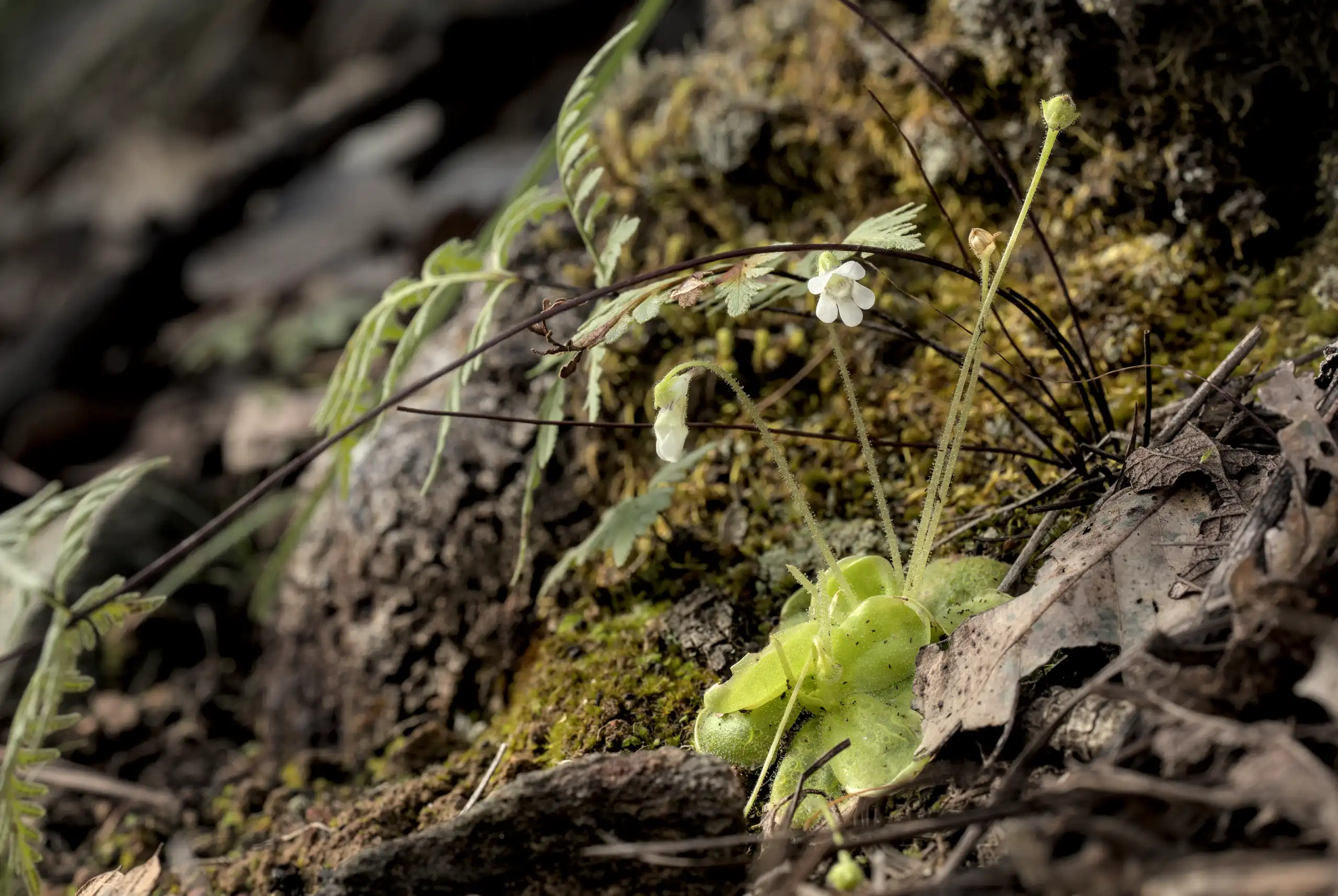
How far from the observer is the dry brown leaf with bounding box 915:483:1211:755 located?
1.54 meters

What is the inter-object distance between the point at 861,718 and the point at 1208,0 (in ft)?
6.89

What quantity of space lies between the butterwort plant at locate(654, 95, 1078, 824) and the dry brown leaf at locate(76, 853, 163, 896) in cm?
114

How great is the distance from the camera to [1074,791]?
116 cm

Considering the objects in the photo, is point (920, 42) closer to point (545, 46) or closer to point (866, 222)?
point (866, 222)

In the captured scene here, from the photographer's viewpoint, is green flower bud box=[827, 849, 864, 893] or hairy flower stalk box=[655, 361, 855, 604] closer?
green flower bud box=[827, 849, 864, 893]

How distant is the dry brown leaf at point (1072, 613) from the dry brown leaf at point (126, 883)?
1.55 metres

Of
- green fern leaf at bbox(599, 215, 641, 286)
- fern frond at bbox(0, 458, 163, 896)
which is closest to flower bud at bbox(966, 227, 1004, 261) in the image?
green fern leaf at bbox(599, 215, 641, 286)

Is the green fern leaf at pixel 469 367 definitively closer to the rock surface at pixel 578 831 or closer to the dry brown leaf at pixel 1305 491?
the rock surface at pixel 578 831

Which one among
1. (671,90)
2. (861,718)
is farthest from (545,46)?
(861,718)

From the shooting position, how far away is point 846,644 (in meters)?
1.78

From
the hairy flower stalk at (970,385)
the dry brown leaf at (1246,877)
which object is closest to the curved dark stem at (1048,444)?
the hairy flower stalk at (970,385)

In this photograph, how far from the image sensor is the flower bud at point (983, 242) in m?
1.76

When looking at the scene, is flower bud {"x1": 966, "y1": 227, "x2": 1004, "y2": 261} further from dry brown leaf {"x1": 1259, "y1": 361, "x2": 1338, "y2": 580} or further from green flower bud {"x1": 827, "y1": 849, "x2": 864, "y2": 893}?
green flower bud {"x1": 827, "y1": 849, "x2": 864, "y2": 893}

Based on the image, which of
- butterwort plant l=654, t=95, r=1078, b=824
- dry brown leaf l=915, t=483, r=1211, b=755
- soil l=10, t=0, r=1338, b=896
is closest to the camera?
soil l=10, t=0, r=1338, b=896
